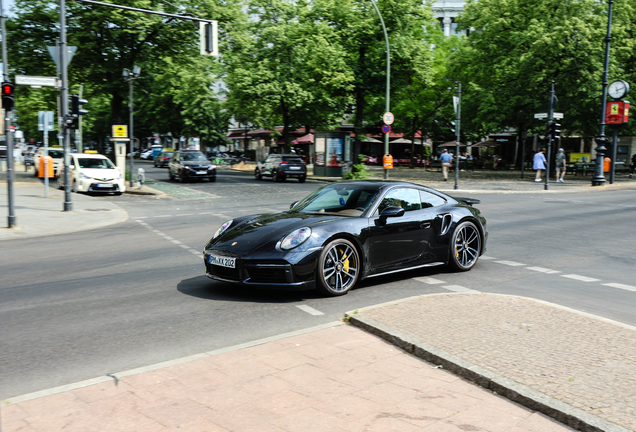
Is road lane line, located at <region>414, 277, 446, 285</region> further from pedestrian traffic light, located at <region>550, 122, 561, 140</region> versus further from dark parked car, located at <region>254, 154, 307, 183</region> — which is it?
dark parked car, located at <region>254, 154, 307, 183</region>

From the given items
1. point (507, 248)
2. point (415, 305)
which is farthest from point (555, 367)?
point (507, 248)

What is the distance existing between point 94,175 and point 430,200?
62.4ft

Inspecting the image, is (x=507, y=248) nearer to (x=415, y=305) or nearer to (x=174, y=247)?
(x=415, y=305)

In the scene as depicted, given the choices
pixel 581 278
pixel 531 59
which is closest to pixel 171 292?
pixel 581 278

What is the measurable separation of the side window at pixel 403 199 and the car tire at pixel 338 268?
2.60 ft

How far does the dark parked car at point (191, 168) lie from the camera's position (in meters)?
31.9

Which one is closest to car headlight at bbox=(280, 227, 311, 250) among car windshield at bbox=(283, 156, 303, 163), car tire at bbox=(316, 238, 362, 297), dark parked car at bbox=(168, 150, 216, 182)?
car tire at bbox=(316, 238, 362, 297)

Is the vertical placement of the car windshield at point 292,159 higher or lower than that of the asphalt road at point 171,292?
higher

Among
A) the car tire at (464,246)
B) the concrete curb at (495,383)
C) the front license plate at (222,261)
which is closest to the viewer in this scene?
the concrete curb at (495,383)

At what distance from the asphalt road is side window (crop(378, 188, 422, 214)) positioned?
0.98 m

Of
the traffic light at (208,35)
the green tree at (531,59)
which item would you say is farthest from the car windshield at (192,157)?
the green tree at (531,59)

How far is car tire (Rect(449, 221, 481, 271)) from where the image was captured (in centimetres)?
811

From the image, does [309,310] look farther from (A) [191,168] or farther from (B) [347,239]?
(A) [191,168]

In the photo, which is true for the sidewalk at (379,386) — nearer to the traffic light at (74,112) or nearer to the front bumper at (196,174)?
the traffic light at (74,112)
